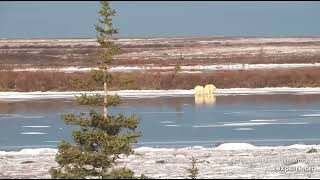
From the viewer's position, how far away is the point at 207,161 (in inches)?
566

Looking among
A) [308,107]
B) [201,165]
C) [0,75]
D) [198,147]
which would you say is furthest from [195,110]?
[0,75]

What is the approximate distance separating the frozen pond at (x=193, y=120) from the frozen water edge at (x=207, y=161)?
5.69 feet

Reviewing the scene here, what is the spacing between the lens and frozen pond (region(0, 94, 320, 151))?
1900cm

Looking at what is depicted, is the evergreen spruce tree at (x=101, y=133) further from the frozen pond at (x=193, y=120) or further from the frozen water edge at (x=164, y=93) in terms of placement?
the frozen water edge at (x=164, y=93)

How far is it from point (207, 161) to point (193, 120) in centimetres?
862

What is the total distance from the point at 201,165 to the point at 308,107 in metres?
14.6

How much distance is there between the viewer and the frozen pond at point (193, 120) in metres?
19.0

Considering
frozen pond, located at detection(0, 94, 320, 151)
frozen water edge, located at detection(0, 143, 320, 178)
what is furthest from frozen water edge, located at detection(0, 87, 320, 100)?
frozen water edge, located at detection(0, 143, 320, 178)

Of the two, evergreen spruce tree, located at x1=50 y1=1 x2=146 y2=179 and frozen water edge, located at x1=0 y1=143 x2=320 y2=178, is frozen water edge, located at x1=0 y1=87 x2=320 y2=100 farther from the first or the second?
evergreen spruce tree, located at x1=50 y1=1 x2=146 y2=179

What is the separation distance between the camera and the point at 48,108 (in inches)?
1117

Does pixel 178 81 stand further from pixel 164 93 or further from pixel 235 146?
pixel 235 146

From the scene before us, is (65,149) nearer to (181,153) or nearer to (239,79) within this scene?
(181,153)

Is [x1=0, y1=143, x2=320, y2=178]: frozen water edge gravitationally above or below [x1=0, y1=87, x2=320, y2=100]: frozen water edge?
below

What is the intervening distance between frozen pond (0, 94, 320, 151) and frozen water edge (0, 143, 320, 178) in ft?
5.69
